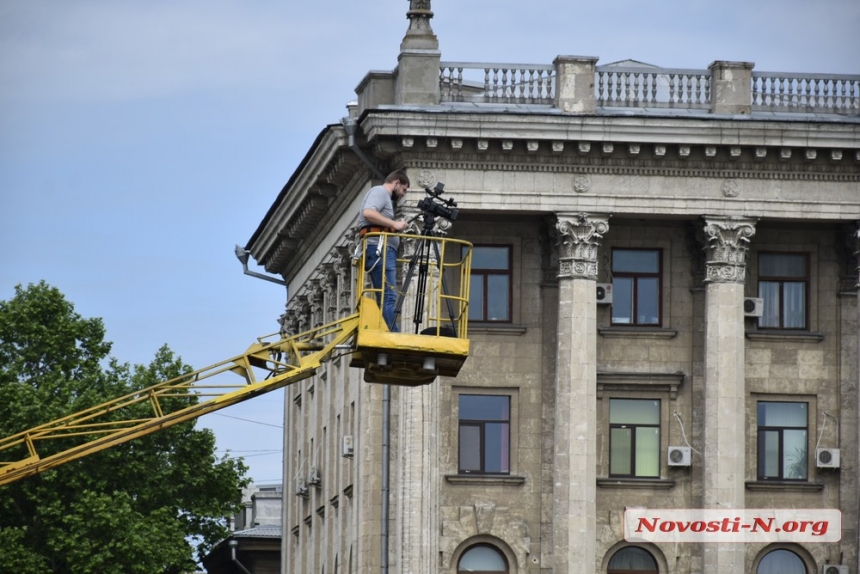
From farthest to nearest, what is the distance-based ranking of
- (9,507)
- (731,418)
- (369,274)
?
(9,507), (731,418), (369,274)

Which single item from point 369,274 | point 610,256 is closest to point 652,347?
point 610,256

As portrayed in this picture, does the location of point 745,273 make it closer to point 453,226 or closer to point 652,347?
point 652,347

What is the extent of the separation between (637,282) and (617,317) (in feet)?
2.79

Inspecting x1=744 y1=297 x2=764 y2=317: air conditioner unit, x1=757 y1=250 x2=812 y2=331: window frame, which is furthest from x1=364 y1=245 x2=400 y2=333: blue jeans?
x1=757 y1=250 x2=812 y2=331: window frame

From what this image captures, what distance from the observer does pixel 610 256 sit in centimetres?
5503

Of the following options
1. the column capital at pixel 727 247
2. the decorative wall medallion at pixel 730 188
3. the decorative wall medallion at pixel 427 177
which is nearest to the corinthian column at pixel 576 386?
the column capital at pixel 727 247

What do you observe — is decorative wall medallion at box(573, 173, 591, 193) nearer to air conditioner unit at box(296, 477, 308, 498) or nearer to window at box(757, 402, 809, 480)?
window at box(757, 402, 809, 480)

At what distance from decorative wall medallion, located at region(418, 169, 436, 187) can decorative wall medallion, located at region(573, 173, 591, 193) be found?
9.37 feet

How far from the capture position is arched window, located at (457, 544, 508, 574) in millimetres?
53969

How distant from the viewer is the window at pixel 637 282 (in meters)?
55.2

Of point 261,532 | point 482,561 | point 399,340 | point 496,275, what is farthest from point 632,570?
point 261,532

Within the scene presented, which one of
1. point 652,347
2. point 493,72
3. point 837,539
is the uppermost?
point 493,72

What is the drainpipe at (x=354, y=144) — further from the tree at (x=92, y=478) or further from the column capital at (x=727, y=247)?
the tree at (x=92, y=478)

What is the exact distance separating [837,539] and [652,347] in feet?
17.7
